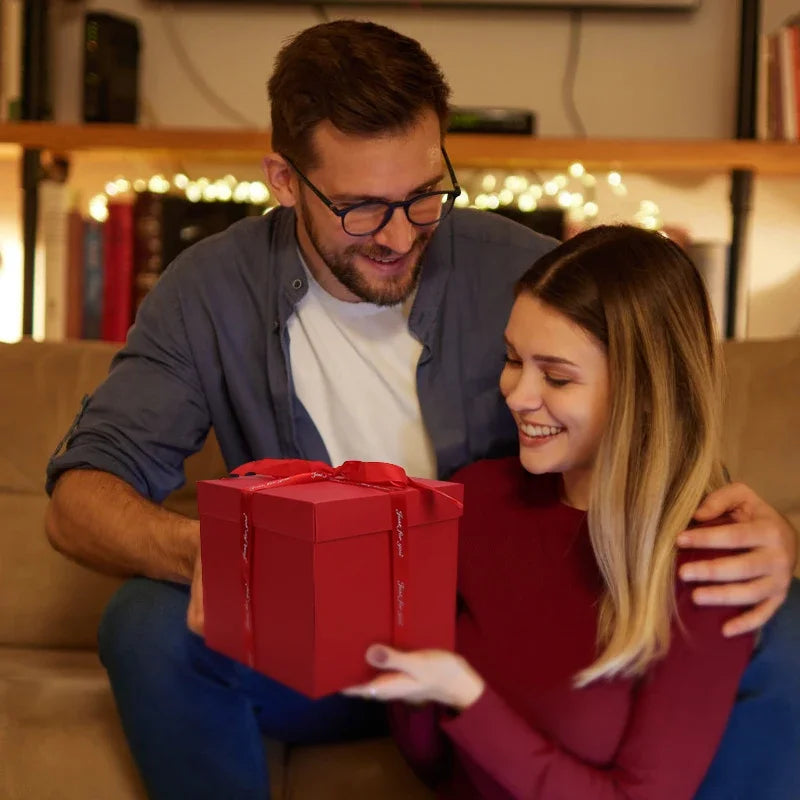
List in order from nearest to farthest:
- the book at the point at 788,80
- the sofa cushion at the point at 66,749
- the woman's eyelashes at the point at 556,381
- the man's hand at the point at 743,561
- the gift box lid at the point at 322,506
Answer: the gift box lid at the point at 322,506 → the man's hand at the point at 743,561 → the woman's eyelashes at the point at 556,381 → the sofa cushion at the point at 66,749 → the book at the point at 788,80

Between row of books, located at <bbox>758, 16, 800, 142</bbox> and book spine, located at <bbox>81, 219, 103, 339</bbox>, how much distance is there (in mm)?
1592

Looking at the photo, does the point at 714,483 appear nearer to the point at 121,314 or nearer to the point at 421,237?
the point at 421,237

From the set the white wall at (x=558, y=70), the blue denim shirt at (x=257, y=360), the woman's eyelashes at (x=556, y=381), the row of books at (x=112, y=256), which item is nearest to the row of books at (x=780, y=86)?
the white wall at (x=558, y=70)

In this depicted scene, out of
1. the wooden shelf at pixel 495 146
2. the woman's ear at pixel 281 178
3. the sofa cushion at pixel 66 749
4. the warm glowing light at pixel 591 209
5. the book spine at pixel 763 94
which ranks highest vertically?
the book spine at pixel 763 94

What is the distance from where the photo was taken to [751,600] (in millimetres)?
1020

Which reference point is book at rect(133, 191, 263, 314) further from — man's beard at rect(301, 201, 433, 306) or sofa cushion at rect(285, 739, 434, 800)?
sofa cushion at rect(285, 739, 434, 800)

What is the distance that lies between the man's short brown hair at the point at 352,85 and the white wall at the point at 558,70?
1.15 m

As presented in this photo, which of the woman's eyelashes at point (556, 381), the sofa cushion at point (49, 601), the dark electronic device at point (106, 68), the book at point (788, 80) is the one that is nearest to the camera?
the woman's eyelashes at point (556, 381)

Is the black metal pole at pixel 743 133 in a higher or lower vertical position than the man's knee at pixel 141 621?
higher

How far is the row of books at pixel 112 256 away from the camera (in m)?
Result: 2.46

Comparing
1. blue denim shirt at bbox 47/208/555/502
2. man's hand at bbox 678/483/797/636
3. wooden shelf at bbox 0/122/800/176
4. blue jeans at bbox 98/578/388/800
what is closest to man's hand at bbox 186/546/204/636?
blue jeans at bbox 98/578/388/800

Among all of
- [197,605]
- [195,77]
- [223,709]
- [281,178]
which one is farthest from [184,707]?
[195,77]

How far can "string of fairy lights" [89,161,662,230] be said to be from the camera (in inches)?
101

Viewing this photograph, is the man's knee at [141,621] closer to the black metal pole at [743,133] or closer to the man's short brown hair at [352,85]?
the man's short brown hair at [352,85]
